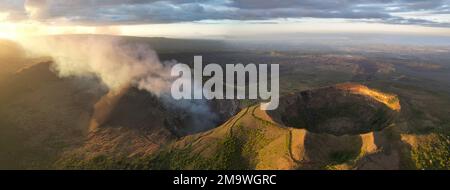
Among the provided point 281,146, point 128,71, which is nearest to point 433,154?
point 281,146

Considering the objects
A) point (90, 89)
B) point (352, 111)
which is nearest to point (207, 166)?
point (352, 111)

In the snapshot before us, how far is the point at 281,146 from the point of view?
51.8 metres

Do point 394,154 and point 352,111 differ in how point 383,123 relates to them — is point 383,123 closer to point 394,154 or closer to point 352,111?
point 352,111

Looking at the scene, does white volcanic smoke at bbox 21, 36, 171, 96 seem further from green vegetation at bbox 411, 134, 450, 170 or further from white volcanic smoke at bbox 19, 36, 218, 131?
green vegetation at bbox 411, 134, 450, 170

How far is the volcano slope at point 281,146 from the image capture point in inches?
1900

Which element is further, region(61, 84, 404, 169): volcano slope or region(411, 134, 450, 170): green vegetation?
region(61, 84, 404, 169): volcano slope

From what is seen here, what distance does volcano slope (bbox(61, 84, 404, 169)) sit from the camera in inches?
1900

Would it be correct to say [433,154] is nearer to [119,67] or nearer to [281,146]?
[281,146]

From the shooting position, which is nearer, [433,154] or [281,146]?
[433,154]

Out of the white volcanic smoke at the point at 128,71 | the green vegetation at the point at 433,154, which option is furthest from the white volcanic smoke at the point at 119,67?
the green vegetation at the point at 433,154

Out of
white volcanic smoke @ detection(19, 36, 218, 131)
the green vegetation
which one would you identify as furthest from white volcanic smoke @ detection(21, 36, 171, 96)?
the green vegetation

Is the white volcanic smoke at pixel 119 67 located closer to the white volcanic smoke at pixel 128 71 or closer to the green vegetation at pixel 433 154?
the white volcanic smoke at pixel 128 71

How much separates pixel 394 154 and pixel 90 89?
60371mm

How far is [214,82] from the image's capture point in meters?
106
